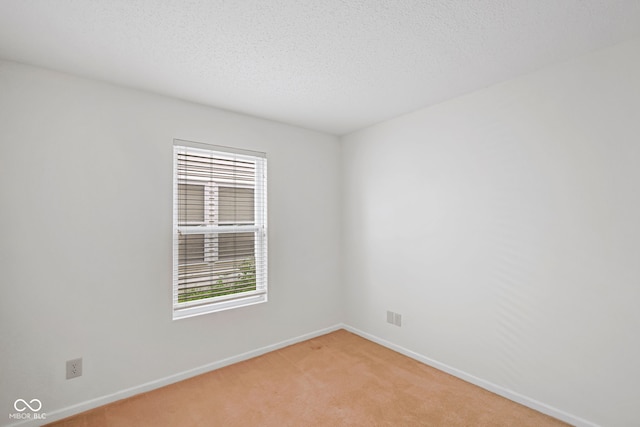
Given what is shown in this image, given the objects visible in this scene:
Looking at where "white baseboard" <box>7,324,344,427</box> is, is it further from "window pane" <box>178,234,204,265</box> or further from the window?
"window pane" <box>178,234,204,265</box>

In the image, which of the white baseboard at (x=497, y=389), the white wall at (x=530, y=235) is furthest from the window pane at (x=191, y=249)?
the white baseboard at (x=497, y=389)

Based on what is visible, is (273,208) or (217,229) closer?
(217,229)

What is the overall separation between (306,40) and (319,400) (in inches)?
101

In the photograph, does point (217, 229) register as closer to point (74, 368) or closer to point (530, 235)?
point (74, 368)

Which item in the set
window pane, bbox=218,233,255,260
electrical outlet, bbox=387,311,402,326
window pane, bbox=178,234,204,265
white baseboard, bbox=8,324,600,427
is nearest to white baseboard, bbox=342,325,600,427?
white baseboard, bbox=8,324,600,427

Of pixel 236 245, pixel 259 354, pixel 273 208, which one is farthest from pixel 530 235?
pixel 259 354

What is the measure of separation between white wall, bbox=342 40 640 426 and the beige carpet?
1.02ft

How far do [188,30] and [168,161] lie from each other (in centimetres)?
121

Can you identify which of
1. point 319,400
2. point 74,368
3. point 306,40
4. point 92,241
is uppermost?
point 306,40

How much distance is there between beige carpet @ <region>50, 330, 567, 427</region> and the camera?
6.73 ft

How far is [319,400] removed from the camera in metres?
2.29

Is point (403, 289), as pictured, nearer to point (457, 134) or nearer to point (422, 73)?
point (457, 134)

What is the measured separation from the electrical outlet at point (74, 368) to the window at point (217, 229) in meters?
0.69

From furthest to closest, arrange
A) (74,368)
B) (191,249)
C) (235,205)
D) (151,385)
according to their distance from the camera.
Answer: (235,205)
(191,249)
(151,385)
(74,368)
